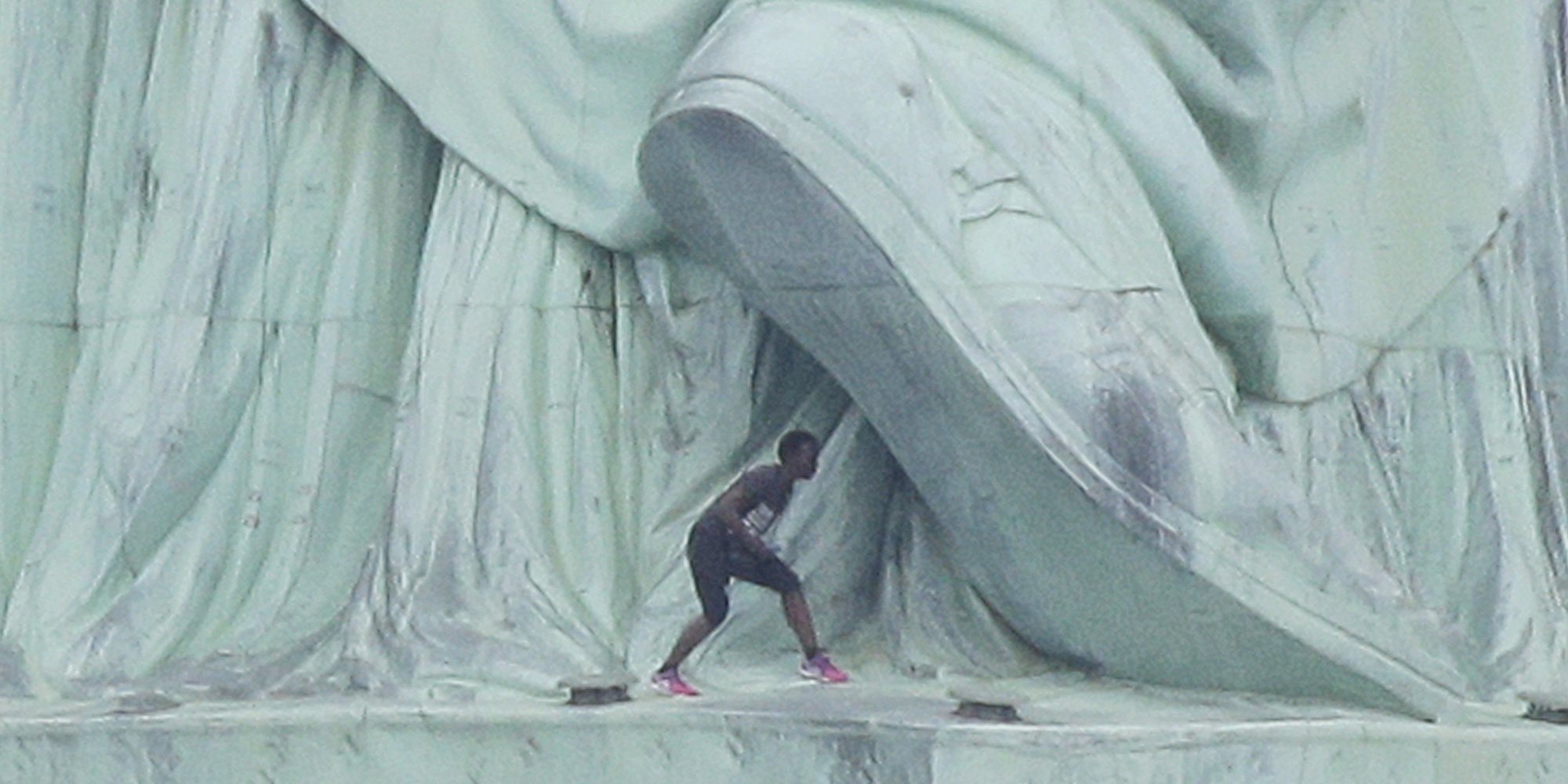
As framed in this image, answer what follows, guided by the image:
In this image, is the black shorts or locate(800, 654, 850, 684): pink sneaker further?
locate(800, 654, 850, 684): pink sneaker

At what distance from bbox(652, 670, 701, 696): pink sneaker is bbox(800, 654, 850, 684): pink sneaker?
0.90ft

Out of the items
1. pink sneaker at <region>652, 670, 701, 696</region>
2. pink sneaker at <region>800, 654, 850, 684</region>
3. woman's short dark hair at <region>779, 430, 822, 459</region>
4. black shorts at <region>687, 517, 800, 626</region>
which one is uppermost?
woman's short dark hair at <region>779, 430, 822, 459</region>

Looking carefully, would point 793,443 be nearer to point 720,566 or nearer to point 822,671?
point 720,566

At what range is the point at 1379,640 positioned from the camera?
32.1ft

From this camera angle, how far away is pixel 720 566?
981cm

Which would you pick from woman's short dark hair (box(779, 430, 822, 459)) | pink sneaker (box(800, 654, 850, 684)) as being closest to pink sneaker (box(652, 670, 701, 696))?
pink sneaker (box(800, 654, 850, 684))

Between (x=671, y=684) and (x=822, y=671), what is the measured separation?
35cm

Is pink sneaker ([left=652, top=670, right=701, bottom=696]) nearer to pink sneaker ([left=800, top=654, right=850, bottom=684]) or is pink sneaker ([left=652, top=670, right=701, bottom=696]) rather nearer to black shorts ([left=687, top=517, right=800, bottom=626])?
black shorts ([left=687, top=517, right=800, bottom=626])

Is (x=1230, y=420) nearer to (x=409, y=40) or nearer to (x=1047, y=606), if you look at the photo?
(x=1047, y=606)

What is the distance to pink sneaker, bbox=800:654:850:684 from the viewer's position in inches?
390

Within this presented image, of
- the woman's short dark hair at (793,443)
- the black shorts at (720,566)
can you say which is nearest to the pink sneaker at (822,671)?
the black shorts at (720,566)

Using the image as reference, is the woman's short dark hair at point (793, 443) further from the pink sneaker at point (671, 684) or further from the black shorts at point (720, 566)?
the pink sneaker at point (671, 684)

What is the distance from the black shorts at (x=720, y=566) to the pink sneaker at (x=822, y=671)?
0.62 ft

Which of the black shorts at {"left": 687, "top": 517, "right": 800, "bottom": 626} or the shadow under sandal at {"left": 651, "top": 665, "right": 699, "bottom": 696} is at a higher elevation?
the black shorts at {"left": 687, "top": 517, "right": 800, "bottom": 626}
